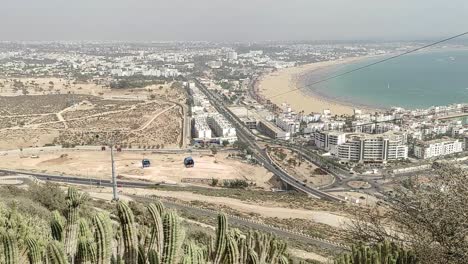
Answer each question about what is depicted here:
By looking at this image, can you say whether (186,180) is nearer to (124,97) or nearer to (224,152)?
(224,152)

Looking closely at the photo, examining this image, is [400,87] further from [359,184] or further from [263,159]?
[359,184]

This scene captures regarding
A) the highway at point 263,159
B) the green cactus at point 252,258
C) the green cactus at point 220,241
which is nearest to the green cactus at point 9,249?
the green cactus at point 220,241

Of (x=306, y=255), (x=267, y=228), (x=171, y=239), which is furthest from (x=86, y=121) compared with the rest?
(x=171, y=239)

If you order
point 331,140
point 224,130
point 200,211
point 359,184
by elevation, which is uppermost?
point 200,211

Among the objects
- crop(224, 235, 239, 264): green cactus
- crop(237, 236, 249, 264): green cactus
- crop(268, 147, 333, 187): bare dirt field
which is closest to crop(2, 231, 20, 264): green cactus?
crop(224, 235, 239, 264): green cactus

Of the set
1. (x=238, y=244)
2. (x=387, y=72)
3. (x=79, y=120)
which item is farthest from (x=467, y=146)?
Result: (x=387, y=72)

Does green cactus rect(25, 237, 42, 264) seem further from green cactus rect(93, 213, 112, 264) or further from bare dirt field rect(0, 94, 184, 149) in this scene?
bare dirt field rect(0, 94, 184, 149)
